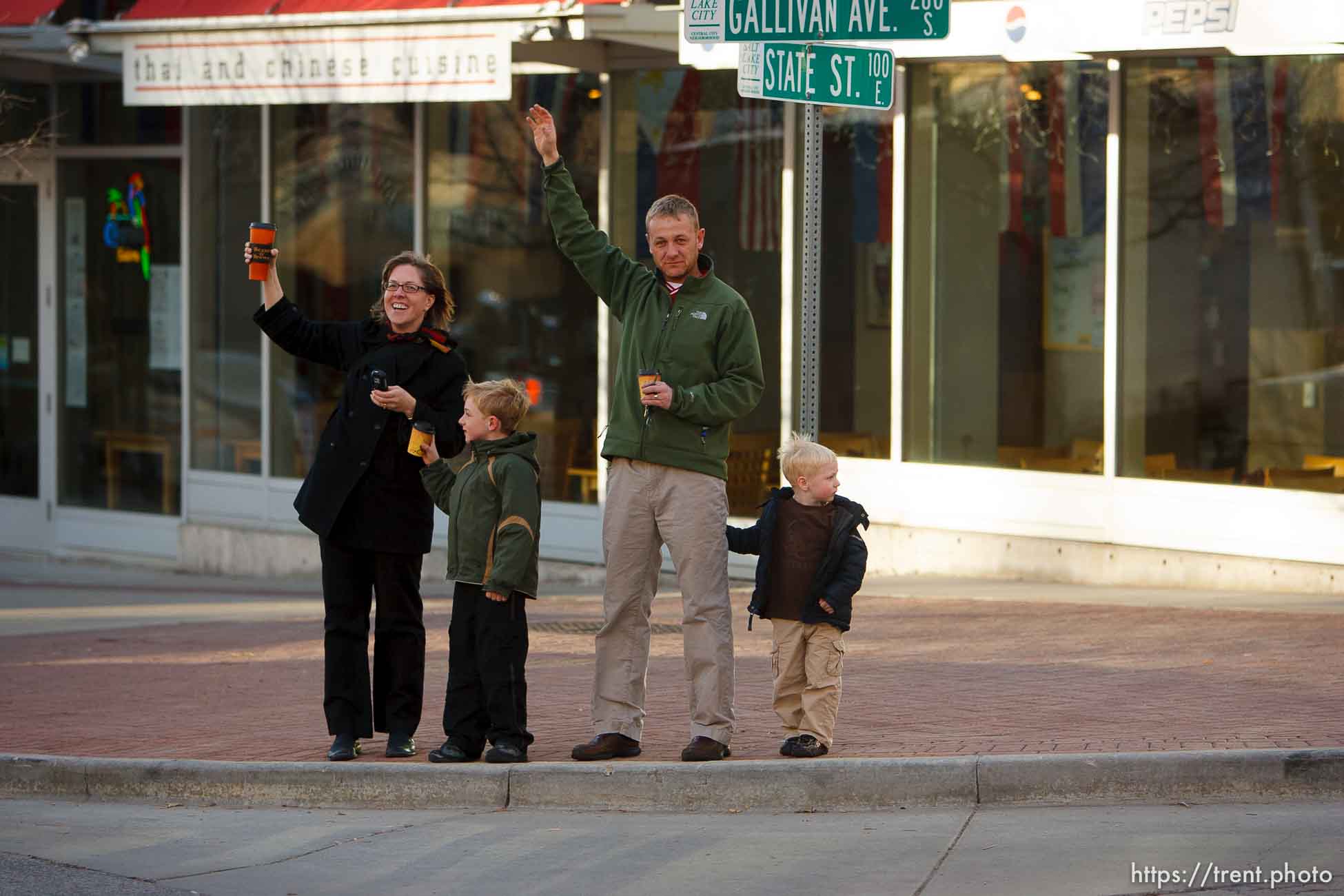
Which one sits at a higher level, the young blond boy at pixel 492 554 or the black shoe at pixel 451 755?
the young blond boy at pixel 492 554

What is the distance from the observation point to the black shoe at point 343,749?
22.8ft

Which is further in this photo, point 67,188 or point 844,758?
point 67,188

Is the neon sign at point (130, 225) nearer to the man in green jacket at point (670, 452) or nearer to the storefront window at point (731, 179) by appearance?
the storefront window at point (731, 179)

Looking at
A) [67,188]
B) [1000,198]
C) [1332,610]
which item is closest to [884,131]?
[1000,198]

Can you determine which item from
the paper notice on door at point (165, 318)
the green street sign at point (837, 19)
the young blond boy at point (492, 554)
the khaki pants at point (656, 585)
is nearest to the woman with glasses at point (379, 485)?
the young blond boy at point (492, 554)

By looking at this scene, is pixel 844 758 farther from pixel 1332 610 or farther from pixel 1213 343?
pixel 1213 343

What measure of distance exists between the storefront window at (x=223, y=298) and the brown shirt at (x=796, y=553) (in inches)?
371

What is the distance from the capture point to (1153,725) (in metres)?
7.15

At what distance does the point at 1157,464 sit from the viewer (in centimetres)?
1150

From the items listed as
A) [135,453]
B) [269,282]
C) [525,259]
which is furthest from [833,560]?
[135,453]

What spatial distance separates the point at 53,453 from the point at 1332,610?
36.3 feet

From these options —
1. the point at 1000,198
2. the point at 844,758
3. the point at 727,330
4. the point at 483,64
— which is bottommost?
the point at 844,758

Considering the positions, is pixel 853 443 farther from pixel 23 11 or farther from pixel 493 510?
pixel 23 11

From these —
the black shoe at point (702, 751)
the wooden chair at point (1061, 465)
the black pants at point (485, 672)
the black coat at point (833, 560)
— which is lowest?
the black shoe at point (702, 751)
